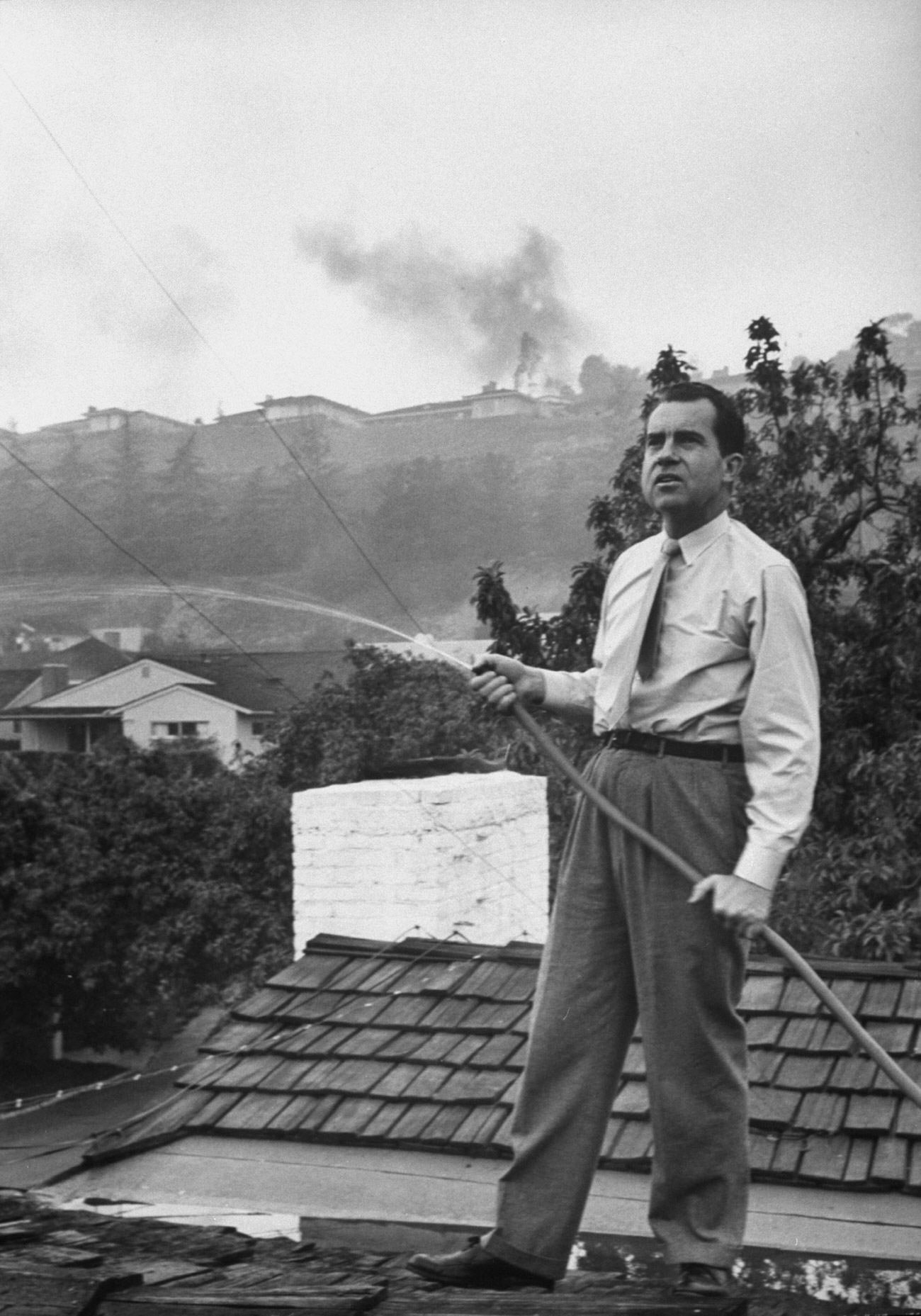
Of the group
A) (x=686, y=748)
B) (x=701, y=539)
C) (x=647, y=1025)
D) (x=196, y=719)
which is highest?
(x=196, y=719)

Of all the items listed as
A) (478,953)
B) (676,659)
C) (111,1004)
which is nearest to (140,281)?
(111,1004)

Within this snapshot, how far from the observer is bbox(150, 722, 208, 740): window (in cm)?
2056

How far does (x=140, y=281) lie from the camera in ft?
62.2

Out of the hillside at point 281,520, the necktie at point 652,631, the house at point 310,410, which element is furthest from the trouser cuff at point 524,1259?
the house at point 310,410

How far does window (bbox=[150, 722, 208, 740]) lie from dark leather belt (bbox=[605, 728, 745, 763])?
18.2 metres

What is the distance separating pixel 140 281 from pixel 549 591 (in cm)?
636

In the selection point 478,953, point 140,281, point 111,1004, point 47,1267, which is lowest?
point 111,1004

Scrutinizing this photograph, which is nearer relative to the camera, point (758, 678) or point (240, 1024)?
point (758, 678)

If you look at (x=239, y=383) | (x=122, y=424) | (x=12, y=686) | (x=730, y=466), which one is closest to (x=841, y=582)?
(x=239, y=383)

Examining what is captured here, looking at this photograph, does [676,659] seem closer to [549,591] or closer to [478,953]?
[478,953]

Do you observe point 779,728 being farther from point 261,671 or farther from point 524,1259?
point 261,671

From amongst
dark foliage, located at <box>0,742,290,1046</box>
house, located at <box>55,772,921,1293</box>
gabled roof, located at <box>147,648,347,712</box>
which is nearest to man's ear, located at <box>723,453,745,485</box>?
house, located at <box>55,772,921,1293</box>

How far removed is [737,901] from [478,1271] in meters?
0.79

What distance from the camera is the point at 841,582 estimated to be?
13.8 meters
